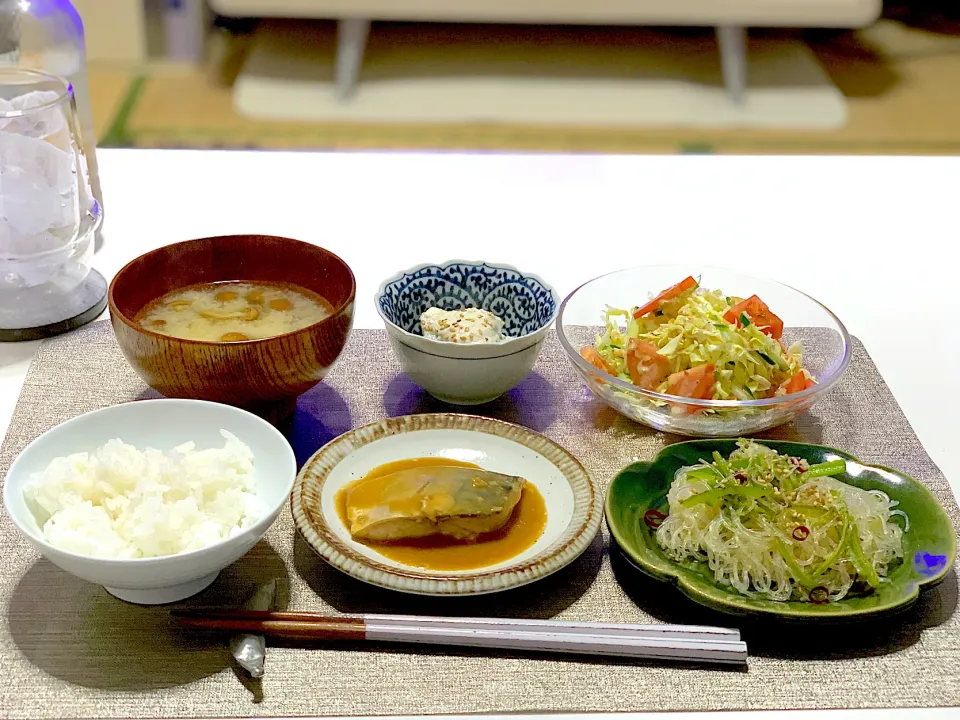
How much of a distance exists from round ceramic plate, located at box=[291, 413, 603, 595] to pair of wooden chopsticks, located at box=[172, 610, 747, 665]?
1.5 inches

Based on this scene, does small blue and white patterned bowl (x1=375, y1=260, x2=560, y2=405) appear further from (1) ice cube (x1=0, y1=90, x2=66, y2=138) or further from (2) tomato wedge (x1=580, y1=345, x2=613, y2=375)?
(1) ice cube (x1=0, y1=90, x2=66, y2=138)

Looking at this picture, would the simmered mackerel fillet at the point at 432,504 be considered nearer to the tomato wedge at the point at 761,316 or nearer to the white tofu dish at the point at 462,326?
the white tofu dish at the point at 462,326

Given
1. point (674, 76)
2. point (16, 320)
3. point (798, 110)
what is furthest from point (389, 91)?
point (16, 320)

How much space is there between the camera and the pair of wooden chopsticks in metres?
1.00

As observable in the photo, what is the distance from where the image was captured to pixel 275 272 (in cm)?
142

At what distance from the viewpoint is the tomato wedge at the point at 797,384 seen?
4.56ft

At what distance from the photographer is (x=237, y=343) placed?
117 cm

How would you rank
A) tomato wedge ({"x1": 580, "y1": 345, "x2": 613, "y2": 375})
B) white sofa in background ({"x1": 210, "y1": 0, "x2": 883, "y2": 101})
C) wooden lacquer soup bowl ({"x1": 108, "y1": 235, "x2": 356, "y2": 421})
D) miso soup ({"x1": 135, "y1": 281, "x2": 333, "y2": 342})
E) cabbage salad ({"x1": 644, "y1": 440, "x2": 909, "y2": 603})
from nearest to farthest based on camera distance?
cabbage salad ({"x1": 644, "y1": 440, "x2": 909, "y2": 603}), wooden lacquer soup bowl ({"x1": 108, "y1": 235, "x2": 356, "y2": 421}), miso soup ({"x1": 135, "y1": 281, "x2": 333, "y2": 342}), tomato wedge ({"x1": 580, "y1": 345, "x2": 613, "y2": 375}), white sofa in background ({"x1": 210, "y1": 0, "x2": 883, "y2": 101})

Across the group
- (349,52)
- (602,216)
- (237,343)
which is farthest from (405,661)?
(349,52)

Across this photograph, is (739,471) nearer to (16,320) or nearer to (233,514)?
(233,514)

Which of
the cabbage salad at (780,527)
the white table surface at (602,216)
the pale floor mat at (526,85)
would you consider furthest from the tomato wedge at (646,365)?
the pale floor mat at (526,85)

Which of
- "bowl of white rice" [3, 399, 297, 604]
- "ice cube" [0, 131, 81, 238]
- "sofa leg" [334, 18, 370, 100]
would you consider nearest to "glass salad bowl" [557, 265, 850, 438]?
"bowl of white rice" [3, 399, 297, 604]

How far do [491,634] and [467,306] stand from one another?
2.07 feet

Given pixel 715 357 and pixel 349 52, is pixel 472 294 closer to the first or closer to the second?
pixel 715 357
